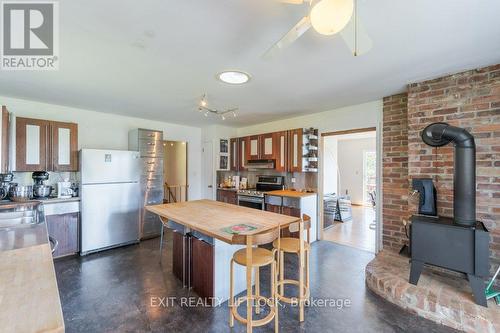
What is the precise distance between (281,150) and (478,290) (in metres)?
A: 3.19

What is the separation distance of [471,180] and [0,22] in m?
4.18

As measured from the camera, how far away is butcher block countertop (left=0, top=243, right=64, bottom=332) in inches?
29.3

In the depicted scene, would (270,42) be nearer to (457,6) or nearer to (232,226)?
(457,6)

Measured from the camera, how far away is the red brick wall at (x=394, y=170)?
3.14 metres

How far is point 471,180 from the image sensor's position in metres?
2.16

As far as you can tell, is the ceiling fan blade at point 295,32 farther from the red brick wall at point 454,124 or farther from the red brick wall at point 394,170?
the red brick wall at point 394,170

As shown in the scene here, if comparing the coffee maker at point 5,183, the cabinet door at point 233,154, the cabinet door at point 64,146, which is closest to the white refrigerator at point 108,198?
the cabinet door at point 64,146

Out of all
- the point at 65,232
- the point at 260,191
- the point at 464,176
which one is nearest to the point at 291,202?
the point at 260,191

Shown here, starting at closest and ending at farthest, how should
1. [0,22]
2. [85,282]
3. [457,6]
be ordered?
[457,6], [0,22], [85,282]

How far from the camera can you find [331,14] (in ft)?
3.22

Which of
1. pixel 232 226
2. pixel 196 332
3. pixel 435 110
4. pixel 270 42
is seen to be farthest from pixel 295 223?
pixel 435 110

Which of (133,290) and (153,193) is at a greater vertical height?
(153,193)

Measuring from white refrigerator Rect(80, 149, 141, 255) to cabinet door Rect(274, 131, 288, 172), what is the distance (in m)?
2.66

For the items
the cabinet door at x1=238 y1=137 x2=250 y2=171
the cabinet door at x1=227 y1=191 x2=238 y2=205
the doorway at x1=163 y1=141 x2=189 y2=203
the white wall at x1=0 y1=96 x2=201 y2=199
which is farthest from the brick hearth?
the doorway at x1=163 y1=141 x2=189 y2=203
